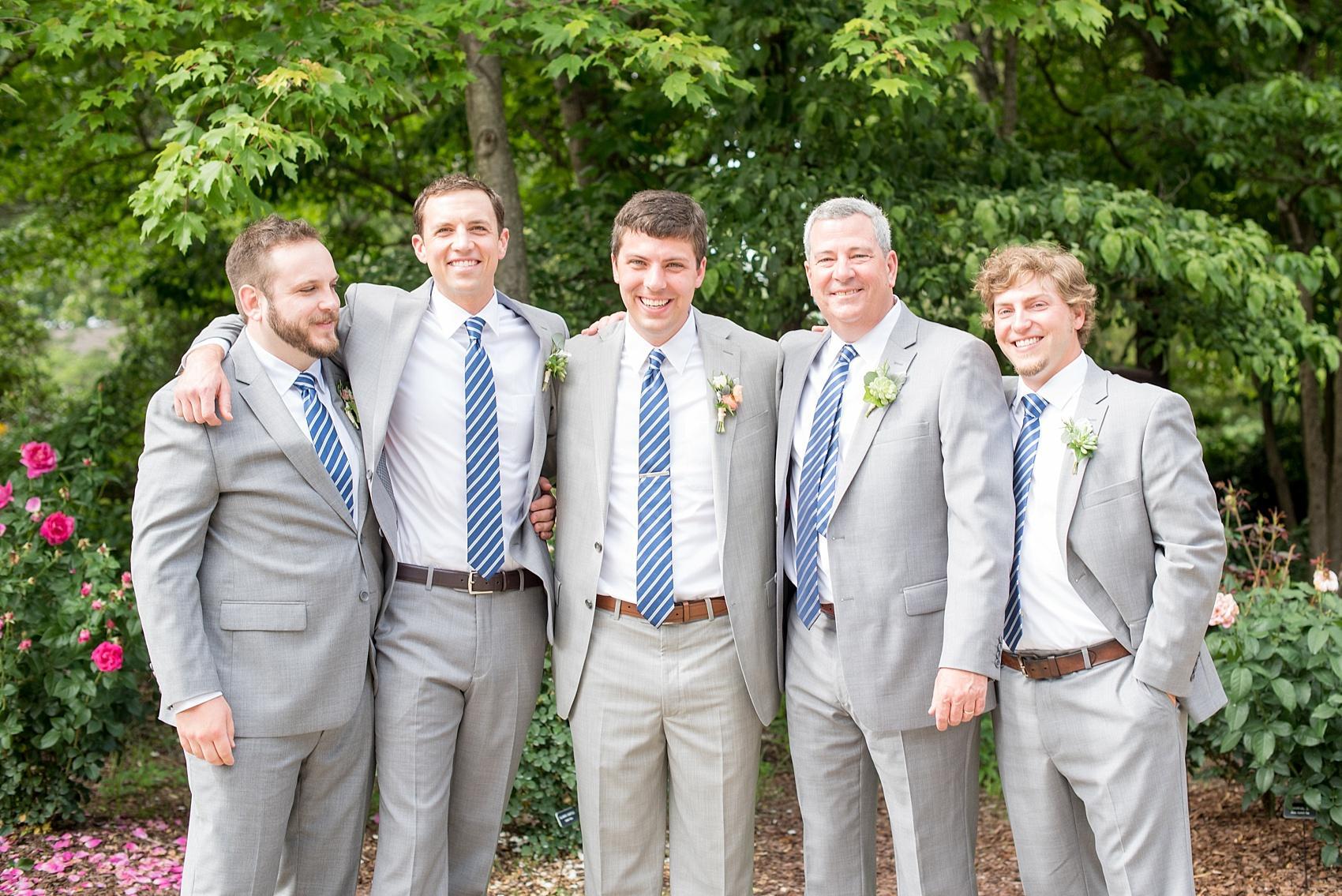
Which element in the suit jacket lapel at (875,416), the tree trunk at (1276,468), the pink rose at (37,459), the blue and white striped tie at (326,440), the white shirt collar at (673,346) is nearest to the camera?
the blue and white striped tie at (326,440)

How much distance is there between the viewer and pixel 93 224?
363 inches

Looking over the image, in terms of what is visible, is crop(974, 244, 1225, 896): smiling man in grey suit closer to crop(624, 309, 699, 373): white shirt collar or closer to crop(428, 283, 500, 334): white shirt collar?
crop(624, 309, 699, 373): white shirt collar

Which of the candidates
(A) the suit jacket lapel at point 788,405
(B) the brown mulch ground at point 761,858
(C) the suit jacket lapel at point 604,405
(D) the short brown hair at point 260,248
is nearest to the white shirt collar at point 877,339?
(A) the suit jacket lapel at point 788,405

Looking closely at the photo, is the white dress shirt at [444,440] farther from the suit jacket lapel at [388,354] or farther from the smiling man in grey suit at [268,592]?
the smiling man in grey suit at [268,592]

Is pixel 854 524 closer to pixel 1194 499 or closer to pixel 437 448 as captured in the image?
pixel 1194 499

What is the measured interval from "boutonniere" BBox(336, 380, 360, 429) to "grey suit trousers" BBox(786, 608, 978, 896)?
136 centimetres

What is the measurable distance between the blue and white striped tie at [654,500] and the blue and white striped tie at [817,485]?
1.23 feet

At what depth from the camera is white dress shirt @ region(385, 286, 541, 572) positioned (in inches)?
133

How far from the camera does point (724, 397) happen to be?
343 cm

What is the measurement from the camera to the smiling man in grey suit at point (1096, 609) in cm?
304

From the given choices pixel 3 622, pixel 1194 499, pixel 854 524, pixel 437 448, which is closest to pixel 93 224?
pixel 3 622

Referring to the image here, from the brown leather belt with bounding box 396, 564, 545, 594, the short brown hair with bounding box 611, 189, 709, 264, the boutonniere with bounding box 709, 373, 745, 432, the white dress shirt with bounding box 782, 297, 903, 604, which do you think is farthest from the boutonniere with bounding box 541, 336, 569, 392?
the white dress shirt with bounding box 782, 297, 903, 604

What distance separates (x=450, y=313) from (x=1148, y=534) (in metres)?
2.01

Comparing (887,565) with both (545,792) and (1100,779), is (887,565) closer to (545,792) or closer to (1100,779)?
(1100,779)
